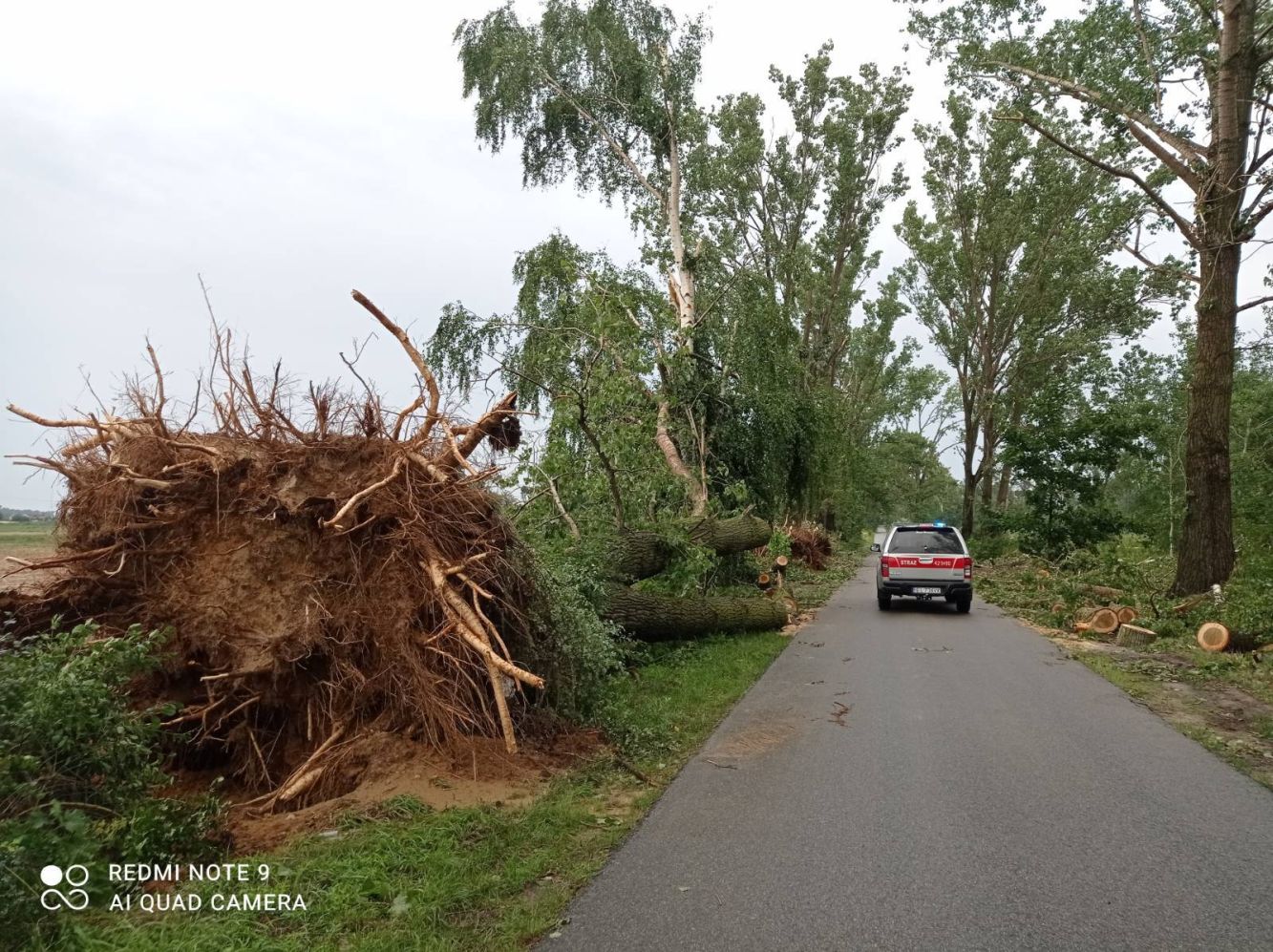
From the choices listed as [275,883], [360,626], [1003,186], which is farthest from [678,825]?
[1003,186]

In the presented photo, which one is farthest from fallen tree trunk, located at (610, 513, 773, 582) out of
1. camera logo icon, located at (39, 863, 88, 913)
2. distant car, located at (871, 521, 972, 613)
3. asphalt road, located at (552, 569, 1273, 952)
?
camera logo icon, located at (39, 863, 88, 913)

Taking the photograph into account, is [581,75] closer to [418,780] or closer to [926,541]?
[926,541]

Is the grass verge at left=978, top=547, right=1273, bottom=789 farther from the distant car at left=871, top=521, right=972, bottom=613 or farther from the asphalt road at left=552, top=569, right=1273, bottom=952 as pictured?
the distant car at left=871, top=521, right=972, bottom=613

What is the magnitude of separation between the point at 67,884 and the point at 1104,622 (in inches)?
567

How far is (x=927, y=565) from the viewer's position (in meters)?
16.1

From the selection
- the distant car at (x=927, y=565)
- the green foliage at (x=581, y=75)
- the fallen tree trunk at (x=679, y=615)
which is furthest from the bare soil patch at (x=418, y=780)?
the green foliage at (x=581, y=75)

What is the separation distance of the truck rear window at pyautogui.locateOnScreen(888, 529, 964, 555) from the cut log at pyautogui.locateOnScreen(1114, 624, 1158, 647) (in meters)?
3.81

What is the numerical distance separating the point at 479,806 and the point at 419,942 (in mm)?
1611

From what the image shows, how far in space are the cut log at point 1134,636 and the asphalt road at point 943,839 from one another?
5199mm

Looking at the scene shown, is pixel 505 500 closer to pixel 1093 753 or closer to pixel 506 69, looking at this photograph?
pixel 1093 753

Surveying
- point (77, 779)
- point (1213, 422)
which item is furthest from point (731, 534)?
point (77, 779)

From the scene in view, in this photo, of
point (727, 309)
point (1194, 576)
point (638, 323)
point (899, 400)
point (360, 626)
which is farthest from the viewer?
point (899, 400)

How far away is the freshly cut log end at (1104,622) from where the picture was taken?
1312 centimetres

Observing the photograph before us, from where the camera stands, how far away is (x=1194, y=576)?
13219 mm
